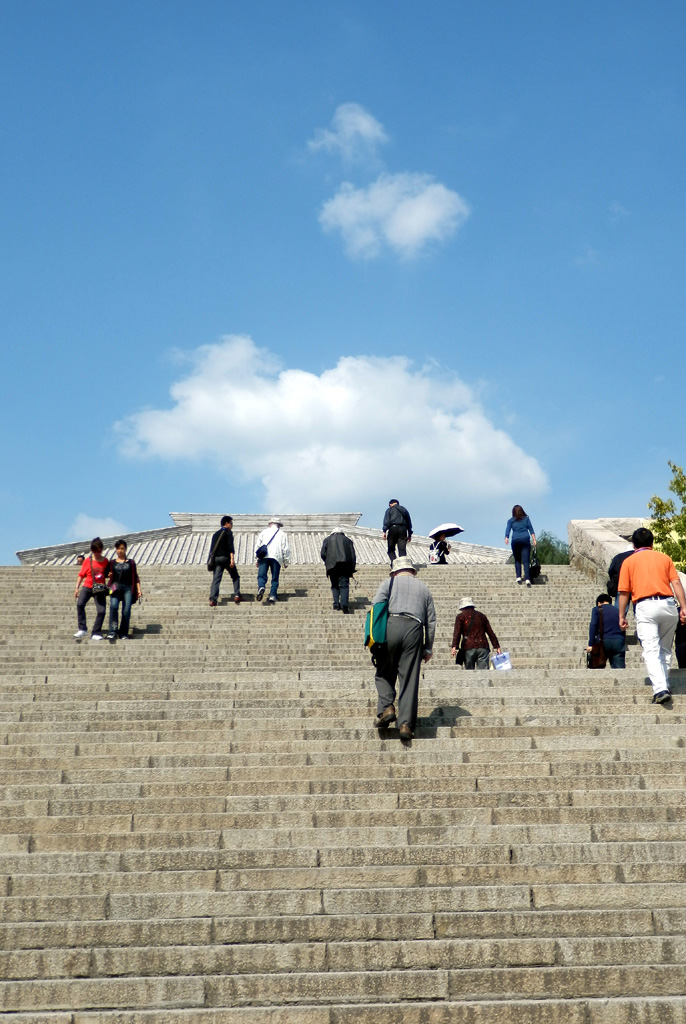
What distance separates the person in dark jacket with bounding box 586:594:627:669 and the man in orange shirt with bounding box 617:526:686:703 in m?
1.77

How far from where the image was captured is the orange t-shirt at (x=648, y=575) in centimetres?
826

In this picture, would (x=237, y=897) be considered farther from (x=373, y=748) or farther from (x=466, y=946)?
(x=373, y=748)

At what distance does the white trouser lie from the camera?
8.12 m

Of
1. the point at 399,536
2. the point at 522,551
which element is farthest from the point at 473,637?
the point at 399,536

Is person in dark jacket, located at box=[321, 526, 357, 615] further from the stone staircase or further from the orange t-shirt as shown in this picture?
the orange t-shirt

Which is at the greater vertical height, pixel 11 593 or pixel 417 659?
pixel 11 593

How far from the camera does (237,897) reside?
5.18 metres

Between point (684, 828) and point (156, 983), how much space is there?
10.1 ft

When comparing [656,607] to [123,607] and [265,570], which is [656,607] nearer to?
[123,607]

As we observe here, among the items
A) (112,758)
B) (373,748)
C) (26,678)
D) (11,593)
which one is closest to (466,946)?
(373,748)

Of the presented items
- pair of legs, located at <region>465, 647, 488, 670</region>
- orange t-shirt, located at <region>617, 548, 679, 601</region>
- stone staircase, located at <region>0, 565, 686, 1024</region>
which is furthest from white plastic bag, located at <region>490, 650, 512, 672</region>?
orange t-shirt, located at <region>617, 548, 679, 601</region>

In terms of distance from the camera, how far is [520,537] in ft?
52.4

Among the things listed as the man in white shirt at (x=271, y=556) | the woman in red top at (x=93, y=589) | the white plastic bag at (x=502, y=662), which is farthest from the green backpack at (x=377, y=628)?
the man in white shirt at (x=271, y=556)

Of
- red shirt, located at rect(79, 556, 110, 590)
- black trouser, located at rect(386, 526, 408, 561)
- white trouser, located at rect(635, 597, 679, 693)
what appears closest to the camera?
white trouser, located at rect(635, 597, 679, 693)
